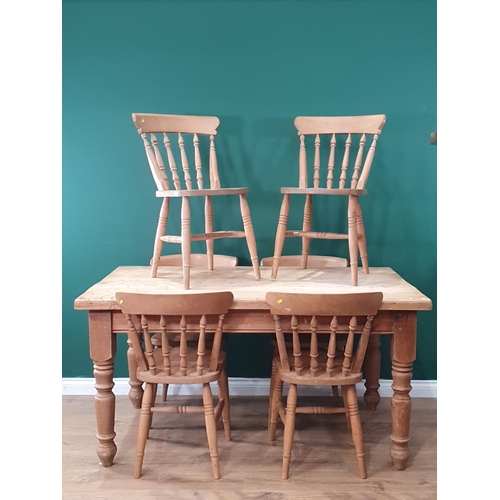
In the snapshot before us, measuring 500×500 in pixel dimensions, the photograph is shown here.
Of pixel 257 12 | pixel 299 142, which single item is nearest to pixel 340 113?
pixel 299 142

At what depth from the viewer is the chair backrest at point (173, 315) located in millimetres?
2168

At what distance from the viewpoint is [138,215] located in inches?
128

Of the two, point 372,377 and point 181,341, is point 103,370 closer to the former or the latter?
point 181,341

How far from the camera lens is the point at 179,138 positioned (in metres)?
2.89

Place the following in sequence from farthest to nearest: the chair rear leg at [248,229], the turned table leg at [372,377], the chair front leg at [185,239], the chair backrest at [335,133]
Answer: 1. the turned table leg at [372,377]
2. the chair backrest at [335,133]
3. the chair rear leg at [248,229]
4. the chair front leg at [185,239]

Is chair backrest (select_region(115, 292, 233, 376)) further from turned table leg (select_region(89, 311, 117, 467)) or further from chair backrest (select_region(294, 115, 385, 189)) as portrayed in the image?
chair backrest (select_region(294, 115, 385, 189))

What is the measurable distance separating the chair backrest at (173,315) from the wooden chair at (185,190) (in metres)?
0.28

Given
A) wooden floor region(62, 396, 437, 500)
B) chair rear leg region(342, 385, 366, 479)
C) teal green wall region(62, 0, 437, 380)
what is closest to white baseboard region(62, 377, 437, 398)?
teal green wall region(62, 0, 437, 380)

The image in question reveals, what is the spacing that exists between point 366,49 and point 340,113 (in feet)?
1.27

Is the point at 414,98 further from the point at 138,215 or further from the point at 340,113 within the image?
the point at 138,215

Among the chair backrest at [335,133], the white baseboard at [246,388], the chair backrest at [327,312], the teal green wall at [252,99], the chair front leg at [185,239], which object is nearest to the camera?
the chair backrest at [327,312]

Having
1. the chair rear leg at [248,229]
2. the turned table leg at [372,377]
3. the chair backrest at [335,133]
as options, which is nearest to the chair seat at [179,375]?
the chair rear leg at [248,229]

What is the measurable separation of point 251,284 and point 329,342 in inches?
21.6

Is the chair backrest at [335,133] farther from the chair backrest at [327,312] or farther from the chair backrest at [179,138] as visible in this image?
the chair backrest at [327,312]
